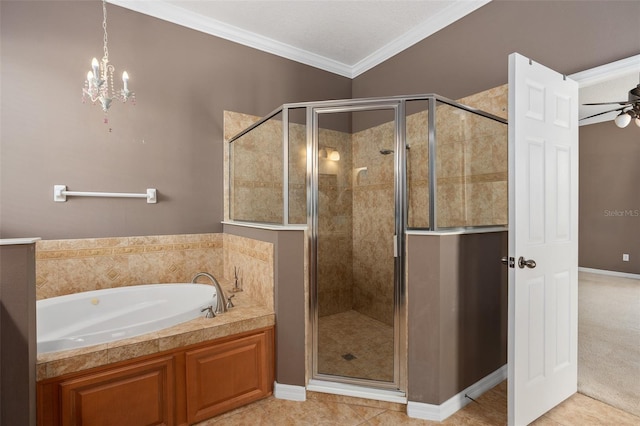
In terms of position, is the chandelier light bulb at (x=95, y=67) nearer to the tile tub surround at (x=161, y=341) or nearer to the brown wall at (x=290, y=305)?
the brown wall at (x=290, y=305)

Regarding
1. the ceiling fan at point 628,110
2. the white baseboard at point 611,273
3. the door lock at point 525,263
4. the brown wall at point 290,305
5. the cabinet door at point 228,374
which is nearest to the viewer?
the door lock at point 525,263

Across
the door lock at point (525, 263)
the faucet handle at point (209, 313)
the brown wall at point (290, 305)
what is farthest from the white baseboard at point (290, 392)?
the door lock at point (525, 263)

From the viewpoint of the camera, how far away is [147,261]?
8.80 ft

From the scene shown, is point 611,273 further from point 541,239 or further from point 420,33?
point 420,33

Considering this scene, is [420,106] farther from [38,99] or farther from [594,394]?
[38,99]

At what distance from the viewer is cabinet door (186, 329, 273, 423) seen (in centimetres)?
181

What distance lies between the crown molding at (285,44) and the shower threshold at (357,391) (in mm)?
3078

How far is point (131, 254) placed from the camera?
262cm

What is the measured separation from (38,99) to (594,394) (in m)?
4.46

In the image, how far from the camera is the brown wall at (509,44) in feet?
6.16

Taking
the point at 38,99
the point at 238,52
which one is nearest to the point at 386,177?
the point at 238,52

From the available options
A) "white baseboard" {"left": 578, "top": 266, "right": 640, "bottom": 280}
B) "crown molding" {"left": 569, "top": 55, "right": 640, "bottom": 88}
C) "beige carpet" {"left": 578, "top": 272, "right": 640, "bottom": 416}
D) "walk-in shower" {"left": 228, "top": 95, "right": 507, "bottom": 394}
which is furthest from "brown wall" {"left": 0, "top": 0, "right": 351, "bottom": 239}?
"beige carpet" {"left": 578, "top": 272, "right": 640, "bottom": 416}

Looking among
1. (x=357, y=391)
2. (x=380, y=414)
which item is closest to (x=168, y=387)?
(x=357, y=391)

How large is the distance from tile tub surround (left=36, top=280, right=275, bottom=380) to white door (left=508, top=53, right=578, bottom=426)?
1547 mm
